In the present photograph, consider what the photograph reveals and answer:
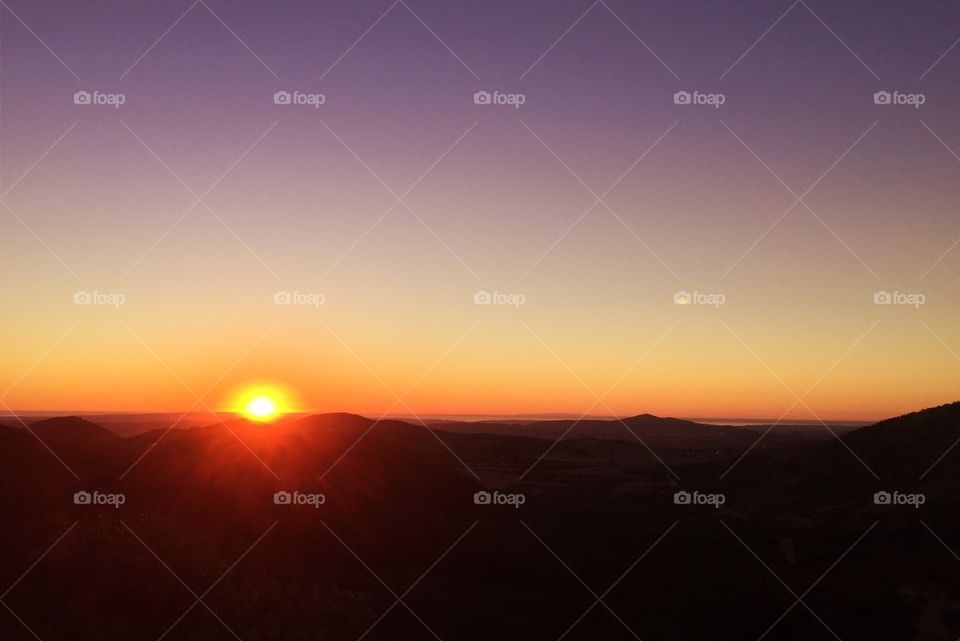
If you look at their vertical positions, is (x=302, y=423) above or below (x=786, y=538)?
above

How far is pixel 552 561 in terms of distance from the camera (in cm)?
3177

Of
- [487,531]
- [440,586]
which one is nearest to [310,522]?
[440,586]

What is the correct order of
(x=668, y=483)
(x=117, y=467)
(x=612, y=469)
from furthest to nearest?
(x=612, y=469) → (x=668, y=483) → (x=117, y=467)

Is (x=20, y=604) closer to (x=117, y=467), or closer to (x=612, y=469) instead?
(x=117, y=467)

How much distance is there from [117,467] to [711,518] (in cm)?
2994

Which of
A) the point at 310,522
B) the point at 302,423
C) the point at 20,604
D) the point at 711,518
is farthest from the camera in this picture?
the point at 302,423

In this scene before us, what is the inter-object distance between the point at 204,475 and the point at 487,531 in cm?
1202

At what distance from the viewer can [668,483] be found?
6956cm

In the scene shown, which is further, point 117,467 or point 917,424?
point 917,424

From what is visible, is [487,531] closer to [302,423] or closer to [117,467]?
[117,467]

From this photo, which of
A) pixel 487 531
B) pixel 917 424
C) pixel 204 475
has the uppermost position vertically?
pixel 917 424

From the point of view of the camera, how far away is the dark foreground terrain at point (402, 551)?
67.9ft

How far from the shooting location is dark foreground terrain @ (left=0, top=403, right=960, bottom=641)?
20688 millimetres

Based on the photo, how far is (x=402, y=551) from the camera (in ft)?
99.1
